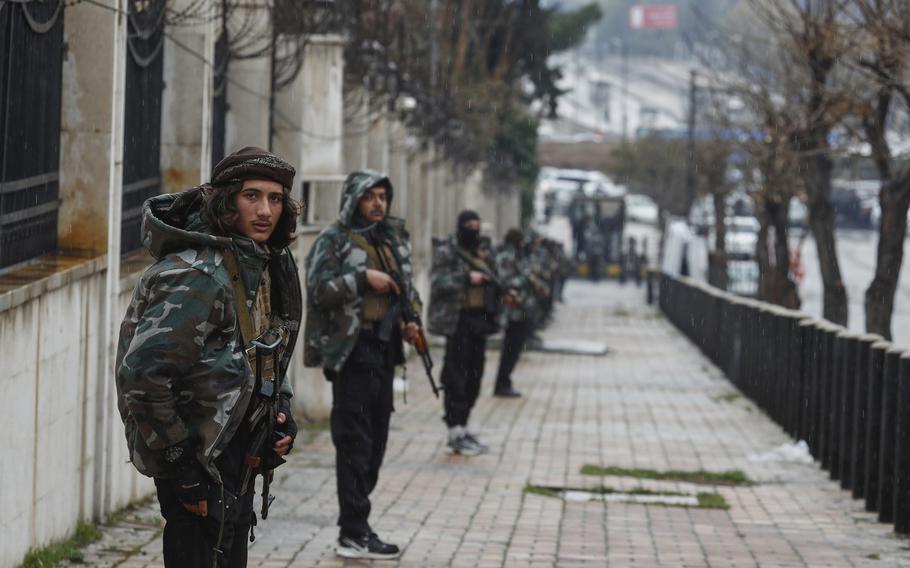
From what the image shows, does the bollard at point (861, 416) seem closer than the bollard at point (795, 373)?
Yes

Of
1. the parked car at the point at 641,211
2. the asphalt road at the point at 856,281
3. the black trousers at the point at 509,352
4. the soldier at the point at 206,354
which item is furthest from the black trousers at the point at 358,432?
the parked car at the point at 641,211

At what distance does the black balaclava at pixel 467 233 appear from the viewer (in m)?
13.8

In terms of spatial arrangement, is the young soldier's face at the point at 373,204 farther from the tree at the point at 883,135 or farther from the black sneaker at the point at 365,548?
the tree at the point at 883,135

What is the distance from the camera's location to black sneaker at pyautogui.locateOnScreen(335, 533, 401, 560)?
25.5ft

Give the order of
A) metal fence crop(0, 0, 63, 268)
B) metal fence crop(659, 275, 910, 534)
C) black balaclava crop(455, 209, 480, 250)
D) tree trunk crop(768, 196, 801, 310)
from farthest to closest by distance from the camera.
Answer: tree trunk crop(768, 196, 801, 310)
black balaclava crop(455, 209, 480, 250)
metal fence crop(659, 275, 910, 534)
metal fence crop(0, 0, 63, 268)

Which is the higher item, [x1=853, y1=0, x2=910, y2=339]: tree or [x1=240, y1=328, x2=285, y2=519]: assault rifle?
[x1=853, y1=0, x2=910, y2=339]: tree

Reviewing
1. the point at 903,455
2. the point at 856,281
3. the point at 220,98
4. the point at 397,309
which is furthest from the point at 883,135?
the point at 856,281

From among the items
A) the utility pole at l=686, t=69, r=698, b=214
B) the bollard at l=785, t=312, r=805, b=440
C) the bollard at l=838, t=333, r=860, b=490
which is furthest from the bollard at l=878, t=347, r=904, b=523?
the utility pole at l=686, t=69, r=698, b=214

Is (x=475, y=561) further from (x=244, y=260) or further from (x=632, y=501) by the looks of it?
(x=244, y=260)

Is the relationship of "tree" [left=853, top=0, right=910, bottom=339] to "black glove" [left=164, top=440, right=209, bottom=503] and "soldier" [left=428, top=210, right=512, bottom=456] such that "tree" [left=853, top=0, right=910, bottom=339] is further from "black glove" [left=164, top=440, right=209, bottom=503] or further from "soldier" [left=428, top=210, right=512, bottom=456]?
"black glove" [left=164, top=440, right=209, bottom=503]

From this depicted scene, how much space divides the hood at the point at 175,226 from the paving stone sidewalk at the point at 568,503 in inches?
112

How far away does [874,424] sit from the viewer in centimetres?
1037

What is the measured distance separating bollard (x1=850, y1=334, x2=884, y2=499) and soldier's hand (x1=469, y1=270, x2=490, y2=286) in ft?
11.5

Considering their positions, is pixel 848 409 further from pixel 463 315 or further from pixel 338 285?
pixel 338 285
